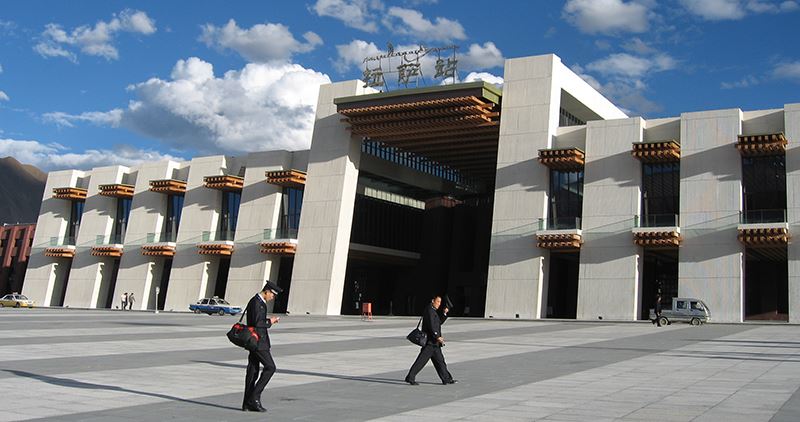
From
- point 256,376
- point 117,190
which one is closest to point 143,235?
point 117,190

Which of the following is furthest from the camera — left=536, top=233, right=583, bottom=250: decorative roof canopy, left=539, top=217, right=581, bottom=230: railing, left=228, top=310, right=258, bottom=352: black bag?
left=539, top=217, right=581, bottom=230: railing

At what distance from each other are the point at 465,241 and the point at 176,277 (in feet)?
86.0

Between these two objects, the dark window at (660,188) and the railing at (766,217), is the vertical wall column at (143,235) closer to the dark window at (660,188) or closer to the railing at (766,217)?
the dark window at (660,188)

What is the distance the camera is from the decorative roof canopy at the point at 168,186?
66312mm

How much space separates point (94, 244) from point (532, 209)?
141 feet

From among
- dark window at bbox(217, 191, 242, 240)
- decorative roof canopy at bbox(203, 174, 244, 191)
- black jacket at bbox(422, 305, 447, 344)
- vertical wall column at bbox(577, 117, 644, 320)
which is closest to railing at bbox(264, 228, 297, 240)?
dark window at bbox(217, 191, 242, 240)

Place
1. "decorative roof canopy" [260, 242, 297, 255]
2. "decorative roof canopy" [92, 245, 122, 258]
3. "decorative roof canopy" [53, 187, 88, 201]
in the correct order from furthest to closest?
"decorative roof canopy" [53, 187, 88, 201], "decorative roof canopy" [92, 245, 122, 258], "decorative roof canopy" [260, 242, 297, 255]

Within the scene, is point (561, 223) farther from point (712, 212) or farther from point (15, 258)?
point (15, 258)

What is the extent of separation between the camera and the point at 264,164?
6288cm

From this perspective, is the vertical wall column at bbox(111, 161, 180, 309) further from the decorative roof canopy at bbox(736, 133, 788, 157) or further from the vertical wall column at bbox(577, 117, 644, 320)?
the decorative roof canopy at bbox(736, 133, 788, 157)

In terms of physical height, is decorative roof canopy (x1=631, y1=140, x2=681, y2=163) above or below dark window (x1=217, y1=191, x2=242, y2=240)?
above

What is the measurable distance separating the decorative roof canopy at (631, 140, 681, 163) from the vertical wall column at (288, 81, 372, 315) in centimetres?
2143

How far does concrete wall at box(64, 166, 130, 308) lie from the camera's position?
70.2 m

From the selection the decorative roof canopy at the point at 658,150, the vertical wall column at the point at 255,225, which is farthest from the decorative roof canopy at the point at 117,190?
the decorative roof canopy at the point at 658,150
